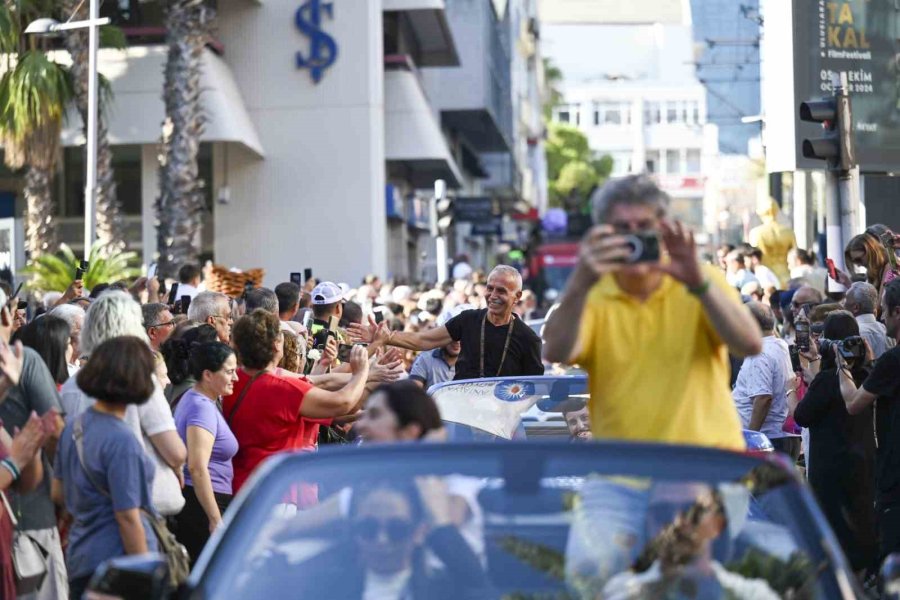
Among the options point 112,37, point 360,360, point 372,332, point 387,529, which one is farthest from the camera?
point 112,37

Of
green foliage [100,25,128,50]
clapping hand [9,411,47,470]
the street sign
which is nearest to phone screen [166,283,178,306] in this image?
clapping hand [9,411,47,470]

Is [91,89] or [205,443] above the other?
[91,89]

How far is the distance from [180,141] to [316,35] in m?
6.54

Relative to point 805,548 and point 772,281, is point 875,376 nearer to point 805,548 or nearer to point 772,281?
point 805,548

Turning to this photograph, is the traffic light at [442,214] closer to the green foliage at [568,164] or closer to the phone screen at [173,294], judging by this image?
the phone screen at [173,294]

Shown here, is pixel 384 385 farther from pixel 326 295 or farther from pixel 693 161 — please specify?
pixel 693 161

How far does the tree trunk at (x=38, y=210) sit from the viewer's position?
25.6 meters

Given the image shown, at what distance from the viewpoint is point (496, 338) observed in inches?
456

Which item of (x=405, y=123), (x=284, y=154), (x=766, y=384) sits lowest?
(x=766, y=384)

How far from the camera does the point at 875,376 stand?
29.4ft

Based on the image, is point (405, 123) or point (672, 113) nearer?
point (405, 123)

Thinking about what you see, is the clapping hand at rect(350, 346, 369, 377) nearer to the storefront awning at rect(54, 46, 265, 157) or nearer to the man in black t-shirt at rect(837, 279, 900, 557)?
the man in black t-shirt at rect(837, 279, 900, 557)

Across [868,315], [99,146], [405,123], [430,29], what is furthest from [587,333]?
[430,29]

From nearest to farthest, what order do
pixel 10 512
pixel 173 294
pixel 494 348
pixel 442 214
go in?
1. pixel 10 512
2. pixel 494 348
3. pixel 173 294
4. pixel 442 214
